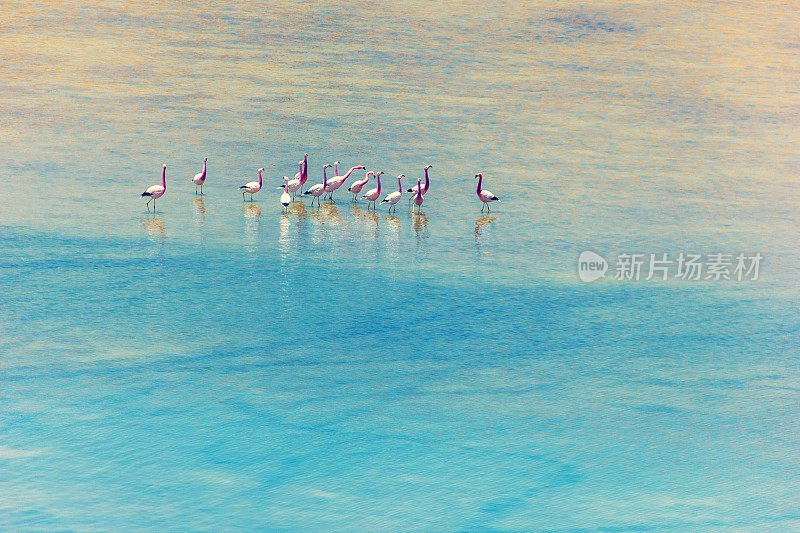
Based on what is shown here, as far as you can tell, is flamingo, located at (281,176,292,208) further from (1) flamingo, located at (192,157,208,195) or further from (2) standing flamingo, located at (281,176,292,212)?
(1) flamingo, located at (192,157,208,195)

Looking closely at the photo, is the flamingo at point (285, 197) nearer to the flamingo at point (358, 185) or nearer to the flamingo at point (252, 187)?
the flamingo at point (252, 187)

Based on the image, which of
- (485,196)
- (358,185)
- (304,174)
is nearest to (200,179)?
(304,174)

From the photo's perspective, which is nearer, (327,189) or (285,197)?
(285,197)

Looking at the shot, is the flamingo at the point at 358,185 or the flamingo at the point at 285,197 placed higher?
the flamingo at the point at 358,185

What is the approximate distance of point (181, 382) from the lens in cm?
779

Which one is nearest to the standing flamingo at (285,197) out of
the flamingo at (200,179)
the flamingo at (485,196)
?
the flamingo at (200,179)

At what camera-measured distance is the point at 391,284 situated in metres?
9.82

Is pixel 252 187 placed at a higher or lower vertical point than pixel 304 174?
lower

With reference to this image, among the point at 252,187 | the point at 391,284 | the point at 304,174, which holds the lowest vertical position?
the point at 391,284

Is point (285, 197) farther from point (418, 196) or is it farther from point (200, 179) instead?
point (418, 196)

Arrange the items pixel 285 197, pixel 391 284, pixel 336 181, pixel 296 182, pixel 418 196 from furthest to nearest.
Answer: pixel 336 181 < pixel 296 182 < pixel 418 196 < pixel 285 197 < pixel 391 284

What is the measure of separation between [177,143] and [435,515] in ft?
27.5

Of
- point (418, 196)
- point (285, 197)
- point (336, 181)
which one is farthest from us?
point (336, 181)

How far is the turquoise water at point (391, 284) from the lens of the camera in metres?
6.68
